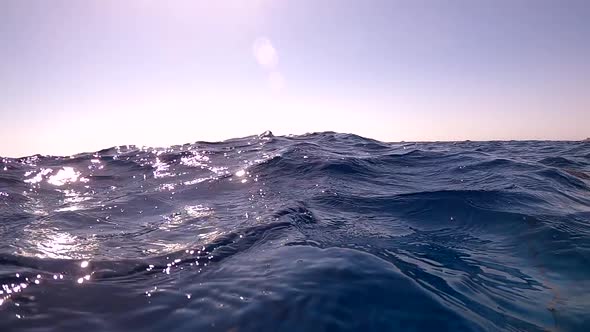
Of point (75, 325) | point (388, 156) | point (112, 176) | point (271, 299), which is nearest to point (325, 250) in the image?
point (271, 299)

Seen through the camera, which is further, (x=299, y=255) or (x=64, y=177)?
(x=64, y=177)

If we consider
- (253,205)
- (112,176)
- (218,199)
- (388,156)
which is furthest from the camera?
(388,156)

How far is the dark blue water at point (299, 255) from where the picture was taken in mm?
2996

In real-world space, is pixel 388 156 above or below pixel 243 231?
above

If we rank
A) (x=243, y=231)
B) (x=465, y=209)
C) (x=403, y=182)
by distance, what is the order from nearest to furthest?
(x=243, y=231) → (x=465, y=209) → (x=403, y=182)

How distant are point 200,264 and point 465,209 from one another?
4463mm

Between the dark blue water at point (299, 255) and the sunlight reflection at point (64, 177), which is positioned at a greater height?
the sunlight reflection at point (64, 177)

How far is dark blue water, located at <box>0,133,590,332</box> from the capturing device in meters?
3.00

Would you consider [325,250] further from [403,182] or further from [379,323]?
[403,182]

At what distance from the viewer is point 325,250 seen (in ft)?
13.8

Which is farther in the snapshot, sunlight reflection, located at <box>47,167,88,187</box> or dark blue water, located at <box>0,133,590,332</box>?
sunlight reflection, located at <box>47,167,88,187</box>

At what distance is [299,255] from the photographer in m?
4.10

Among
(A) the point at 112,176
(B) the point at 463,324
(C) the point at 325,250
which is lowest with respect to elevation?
(B) the point at 463,324

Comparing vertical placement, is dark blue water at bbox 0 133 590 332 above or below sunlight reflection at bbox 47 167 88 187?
below
